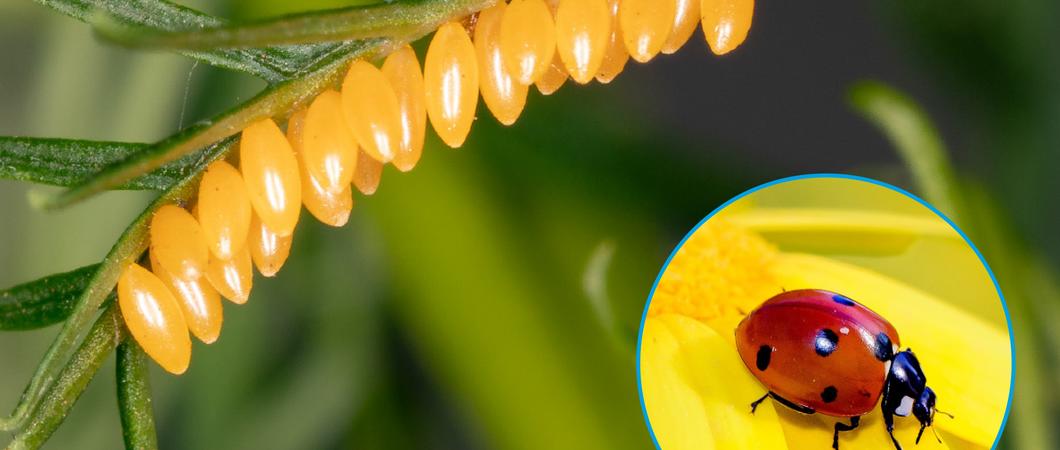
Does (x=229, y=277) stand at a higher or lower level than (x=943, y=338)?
higher

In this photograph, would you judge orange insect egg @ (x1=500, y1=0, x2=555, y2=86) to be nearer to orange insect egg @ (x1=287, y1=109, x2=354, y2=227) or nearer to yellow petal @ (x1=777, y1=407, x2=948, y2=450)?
orange insect egg @ (x1=287, y1=109, x2=354, y2=227)

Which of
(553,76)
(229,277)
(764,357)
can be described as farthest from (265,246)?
(764,357)

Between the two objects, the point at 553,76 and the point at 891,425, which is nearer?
the point at 553,76

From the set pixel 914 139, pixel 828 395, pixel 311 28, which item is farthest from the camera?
pixel 914 139

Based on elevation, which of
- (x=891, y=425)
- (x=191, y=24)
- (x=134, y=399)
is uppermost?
(x=191, y=24)

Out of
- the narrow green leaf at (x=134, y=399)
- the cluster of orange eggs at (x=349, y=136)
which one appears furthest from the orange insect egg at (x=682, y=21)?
the narrow green leaf at (x=134, y=399)

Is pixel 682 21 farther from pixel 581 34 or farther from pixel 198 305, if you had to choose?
pixel 198 305

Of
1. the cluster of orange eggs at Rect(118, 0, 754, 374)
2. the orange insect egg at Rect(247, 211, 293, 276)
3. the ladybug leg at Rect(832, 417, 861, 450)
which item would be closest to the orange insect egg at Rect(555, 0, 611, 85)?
the cluster of orange eggs at Rect(118, 0, 754, 374)
